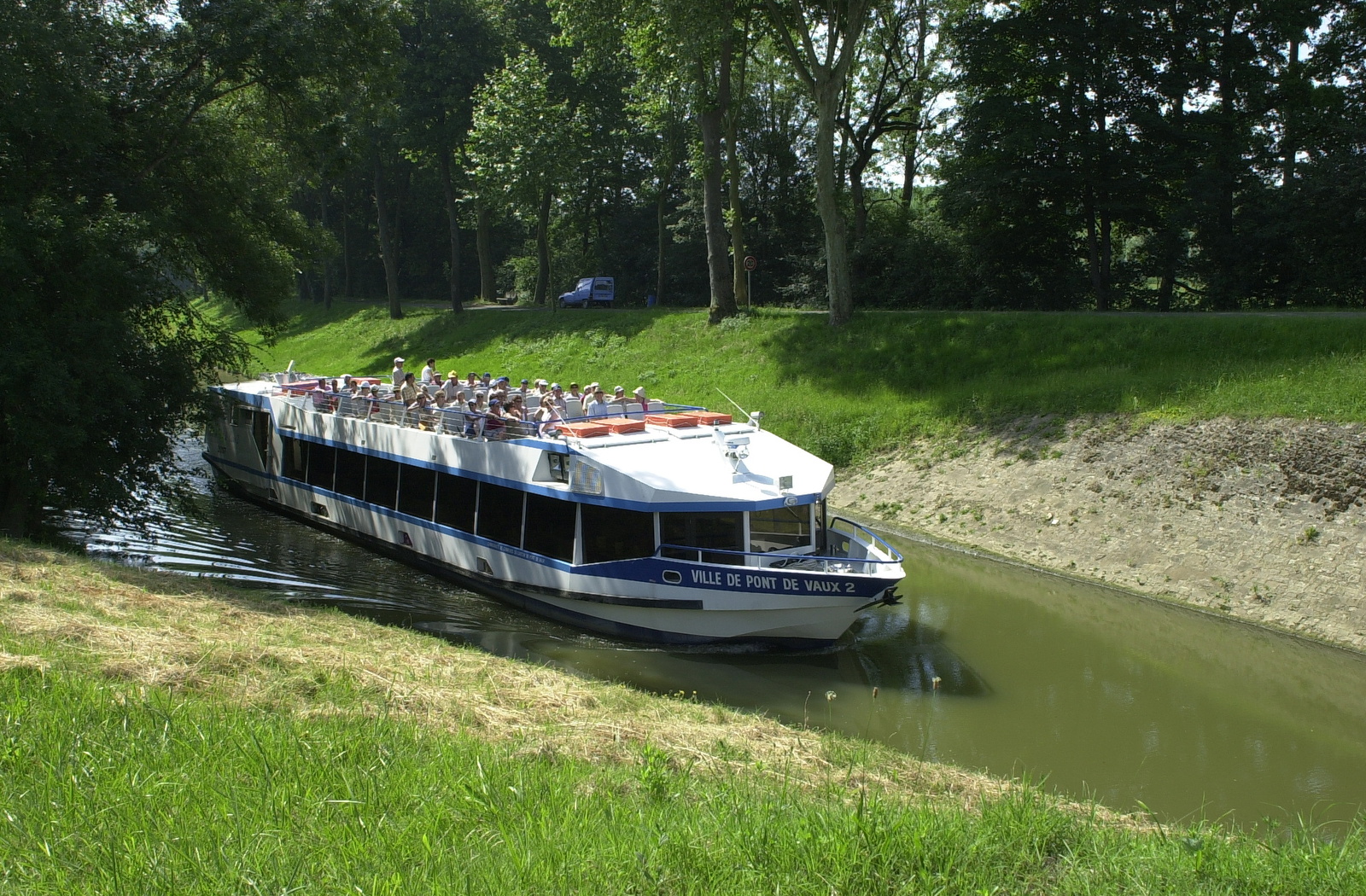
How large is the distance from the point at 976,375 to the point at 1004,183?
9.90 m

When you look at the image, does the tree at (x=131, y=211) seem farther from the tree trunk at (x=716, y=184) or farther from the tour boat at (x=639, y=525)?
the tree trunk at (x=716, y=184)

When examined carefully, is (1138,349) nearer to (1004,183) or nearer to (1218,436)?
(1218,436)

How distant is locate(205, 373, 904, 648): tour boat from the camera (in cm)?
1341

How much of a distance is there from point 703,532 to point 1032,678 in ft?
15.9

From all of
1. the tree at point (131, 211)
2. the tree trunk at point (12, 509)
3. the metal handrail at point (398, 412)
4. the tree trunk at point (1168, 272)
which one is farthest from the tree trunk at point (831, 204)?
the tree trunk at point (12, 509)

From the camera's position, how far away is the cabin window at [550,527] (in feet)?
48.4

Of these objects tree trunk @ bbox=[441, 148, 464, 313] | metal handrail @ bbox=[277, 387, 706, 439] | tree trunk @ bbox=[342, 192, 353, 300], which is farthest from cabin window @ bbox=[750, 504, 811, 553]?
tree trunk @ bbox=[342, 192, 353, 300]

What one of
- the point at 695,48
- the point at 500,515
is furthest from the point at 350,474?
the point at 695,48

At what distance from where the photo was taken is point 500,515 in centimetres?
1603

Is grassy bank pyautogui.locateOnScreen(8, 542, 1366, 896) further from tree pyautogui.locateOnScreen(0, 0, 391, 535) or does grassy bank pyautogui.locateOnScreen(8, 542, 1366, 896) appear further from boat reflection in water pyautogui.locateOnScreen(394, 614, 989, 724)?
tree pyautogui.locateOnScreen(0, 0, 391, 535)

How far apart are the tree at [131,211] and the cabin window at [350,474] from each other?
2949 millimetres

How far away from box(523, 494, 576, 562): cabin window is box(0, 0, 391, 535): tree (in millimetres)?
7384

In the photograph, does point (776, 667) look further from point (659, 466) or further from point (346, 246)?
point (346, 246)

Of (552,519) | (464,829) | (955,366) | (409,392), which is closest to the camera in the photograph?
(464,829)
